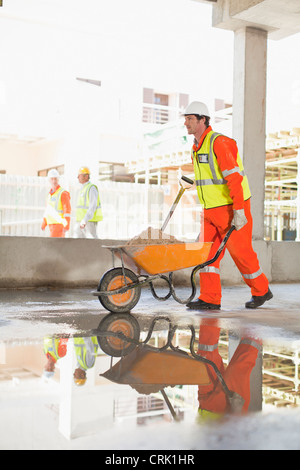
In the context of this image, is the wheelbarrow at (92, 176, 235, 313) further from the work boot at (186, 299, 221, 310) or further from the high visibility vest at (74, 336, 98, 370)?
the high visibility vest at (74, 336, 98, 370)

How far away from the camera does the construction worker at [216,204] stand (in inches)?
244

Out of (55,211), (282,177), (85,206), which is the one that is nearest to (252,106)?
(85,206)

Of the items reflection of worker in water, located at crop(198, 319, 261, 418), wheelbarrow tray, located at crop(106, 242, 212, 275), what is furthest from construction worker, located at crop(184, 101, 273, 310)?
reflection of worker in water, located at crop(198, 319, 261, 418)

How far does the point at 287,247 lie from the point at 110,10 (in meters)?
11.5

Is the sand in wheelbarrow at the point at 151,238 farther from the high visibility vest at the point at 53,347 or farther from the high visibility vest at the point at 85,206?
the high visibility vest at the point at 85,206

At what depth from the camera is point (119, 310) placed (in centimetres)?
587

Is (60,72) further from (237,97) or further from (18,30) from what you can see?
(237,97)

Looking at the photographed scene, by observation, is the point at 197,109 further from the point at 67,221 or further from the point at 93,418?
the point at 67,221

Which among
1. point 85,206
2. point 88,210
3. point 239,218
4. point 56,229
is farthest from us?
point 56,229

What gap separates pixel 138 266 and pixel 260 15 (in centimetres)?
483

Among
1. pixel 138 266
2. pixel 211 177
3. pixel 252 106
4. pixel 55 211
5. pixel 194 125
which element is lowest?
pixel 138 266

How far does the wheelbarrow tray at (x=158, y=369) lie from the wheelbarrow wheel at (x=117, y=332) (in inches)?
5.1

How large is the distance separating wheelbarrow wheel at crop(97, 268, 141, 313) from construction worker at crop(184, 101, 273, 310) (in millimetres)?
693

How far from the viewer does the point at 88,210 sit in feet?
37.6
